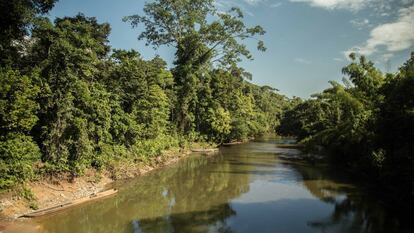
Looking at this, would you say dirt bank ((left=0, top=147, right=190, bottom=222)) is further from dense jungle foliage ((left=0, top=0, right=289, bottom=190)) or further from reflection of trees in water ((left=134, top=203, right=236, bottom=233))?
reflection of trees in water ((left=134, top=203, right=236, bottom=233))

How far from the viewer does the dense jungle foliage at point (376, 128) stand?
65.6 feet

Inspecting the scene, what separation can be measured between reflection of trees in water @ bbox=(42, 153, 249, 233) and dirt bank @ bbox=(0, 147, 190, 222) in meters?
1.40

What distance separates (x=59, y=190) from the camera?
2222cm

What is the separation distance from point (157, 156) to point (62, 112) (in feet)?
52.8

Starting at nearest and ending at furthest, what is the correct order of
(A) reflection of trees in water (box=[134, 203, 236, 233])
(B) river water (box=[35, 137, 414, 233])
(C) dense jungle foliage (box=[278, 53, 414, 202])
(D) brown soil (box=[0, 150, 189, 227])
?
(A) reflection of trees in water (box=[134, 203, 236, 233])
(D) brown soil (box=[0, 150, 189, 227])
(B) river water (box=[35, 137, 414, 233])
(C) dense jungle foliage (box=[278, 53, 414, 202])

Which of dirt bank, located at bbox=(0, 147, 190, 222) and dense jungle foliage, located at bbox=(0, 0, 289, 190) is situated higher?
dense jungle foliage, located at bbox=(0, 0, 289, 190)

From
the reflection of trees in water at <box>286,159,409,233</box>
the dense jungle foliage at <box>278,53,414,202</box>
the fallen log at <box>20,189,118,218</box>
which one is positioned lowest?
the reflection of trees in water at <box>286,159,409,233</box>

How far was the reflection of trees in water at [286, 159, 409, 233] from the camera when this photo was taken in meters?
17.5

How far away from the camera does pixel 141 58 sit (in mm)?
36875

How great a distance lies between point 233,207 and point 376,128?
34.4 ft

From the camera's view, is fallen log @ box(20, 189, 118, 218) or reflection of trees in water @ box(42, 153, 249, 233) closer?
reflection of trees in water @ box(42, 153, 249, 233)

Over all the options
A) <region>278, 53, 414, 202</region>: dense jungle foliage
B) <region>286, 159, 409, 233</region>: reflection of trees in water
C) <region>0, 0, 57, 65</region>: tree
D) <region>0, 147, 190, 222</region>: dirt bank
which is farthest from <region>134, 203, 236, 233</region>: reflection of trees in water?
<region>0, 0, 57, 65</region>: tree

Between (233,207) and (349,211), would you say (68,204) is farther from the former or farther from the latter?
(349,211)

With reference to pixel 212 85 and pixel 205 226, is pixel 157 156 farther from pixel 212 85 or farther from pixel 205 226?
pixel 212 85
